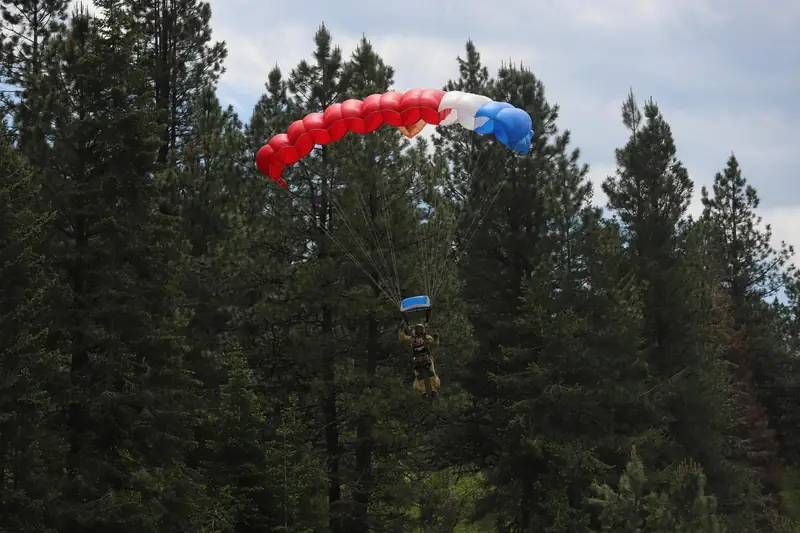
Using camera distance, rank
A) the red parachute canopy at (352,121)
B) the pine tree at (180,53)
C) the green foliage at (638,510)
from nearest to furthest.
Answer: the green foliage at (638,510) < the red parachute canopy at (352,121) < the pine tree at (180,53)

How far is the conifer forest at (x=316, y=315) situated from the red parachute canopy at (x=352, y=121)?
187 cm

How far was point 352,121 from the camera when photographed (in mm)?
14320

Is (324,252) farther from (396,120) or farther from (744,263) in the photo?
(744,263)

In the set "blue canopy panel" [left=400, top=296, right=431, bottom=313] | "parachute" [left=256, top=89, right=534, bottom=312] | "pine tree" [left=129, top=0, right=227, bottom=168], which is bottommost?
"blue canopy panel" [left=400, top=296, right=431, bottom=313]

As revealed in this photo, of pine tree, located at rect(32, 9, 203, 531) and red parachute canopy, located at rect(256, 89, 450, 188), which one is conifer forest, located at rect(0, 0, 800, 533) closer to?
pine tree, located at rect(32, 9, 203, 531)

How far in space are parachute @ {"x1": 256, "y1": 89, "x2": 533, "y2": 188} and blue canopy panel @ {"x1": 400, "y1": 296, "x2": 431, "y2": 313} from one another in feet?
10.8

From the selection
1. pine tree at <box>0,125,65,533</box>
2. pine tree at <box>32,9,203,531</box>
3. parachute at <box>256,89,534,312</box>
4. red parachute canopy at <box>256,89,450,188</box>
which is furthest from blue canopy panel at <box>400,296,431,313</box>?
pine tree at <box>0,125,65,533</box>

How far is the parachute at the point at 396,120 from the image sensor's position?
1433 cm

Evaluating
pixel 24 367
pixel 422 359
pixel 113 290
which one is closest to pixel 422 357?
pixel 422 359

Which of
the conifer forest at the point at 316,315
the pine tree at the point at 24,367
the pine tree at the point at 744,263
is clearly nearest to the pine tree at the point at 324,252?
the conifer forest at the point at 316,315

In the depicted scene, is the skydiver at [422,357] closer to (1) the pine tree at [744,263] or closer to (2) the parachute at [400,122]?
(2) the parachute at [400,122]

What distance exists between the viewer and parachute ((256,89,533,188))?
14.3 m

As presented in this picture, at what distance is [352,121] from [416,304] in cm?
364

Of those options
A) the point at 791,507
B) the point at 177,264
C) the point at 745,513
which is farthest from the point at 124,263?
the point at 791,507
